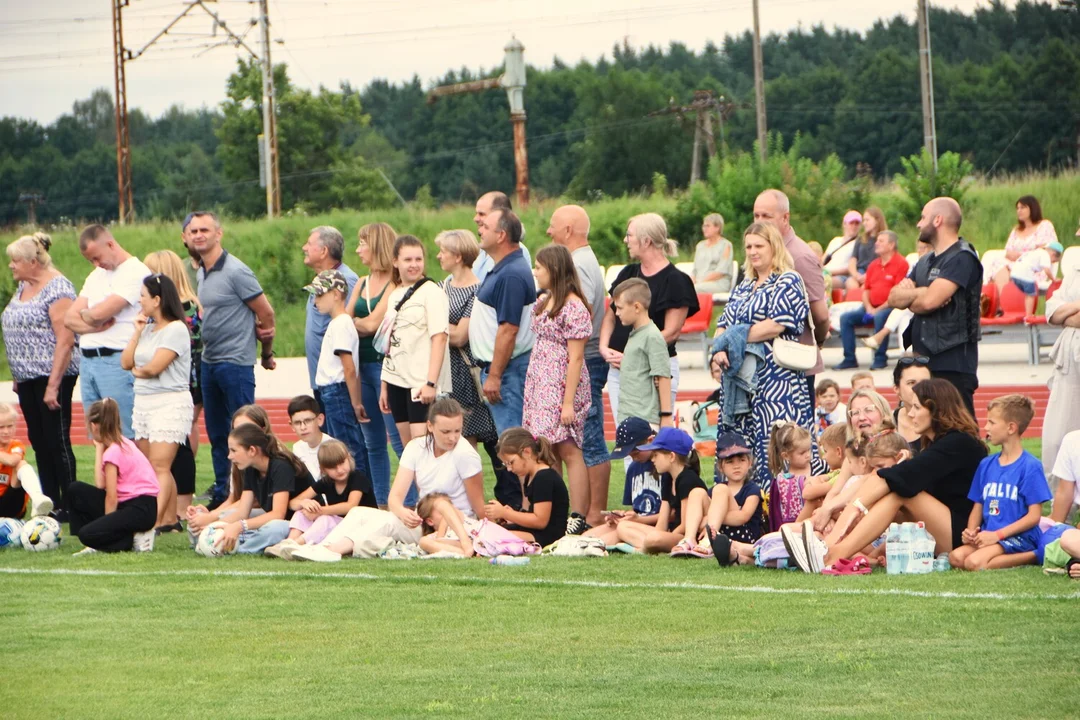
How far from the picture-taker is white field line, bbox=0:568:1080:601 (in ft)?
22.4

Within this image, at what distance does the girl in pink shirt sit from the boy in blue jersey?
15.6 ft

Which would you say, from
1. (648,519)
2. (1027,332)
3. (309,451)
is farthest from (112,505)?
(1027,332)

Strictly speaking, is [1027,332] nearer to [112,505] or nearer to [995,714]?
[112,505]

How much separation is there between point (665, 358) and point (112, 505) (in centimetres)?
346

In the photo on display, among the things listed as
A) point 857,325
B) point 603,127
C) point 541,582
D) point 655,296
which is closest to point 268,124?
point 857,325

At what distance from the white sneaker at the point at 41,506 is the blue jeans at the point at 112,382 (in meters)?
0.99

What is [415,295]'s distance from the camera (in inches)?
393

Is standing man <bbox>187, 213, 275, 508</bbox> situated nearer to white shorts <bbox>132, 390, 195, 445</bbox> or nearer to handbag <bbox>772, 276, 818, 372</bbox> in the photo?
white shorts <bbox>132, 390, 195, 445</bbox>

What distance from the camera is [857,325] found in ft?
58.6

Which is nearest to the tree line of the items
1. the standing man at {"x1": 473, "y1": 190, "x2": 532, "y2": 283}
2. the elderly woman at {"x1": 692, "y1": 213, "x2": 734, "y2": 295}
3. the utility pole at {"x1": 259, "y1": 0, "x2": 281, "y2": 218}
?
the utility pole at {"x1": 259, "y1": 0, "x2": 281, "y2": 218}

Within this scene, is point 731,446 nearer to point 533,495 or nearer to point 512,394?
point 533,495

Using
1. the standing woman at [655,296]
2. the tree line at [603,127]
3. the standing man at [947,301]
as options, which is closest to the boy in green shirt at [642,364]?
the standing woman at [655,296]

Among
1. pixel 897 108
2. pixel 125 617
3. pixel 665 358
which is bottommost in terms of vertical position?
pixel 125 617

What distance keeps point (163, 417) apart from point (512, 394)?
7.41ft
